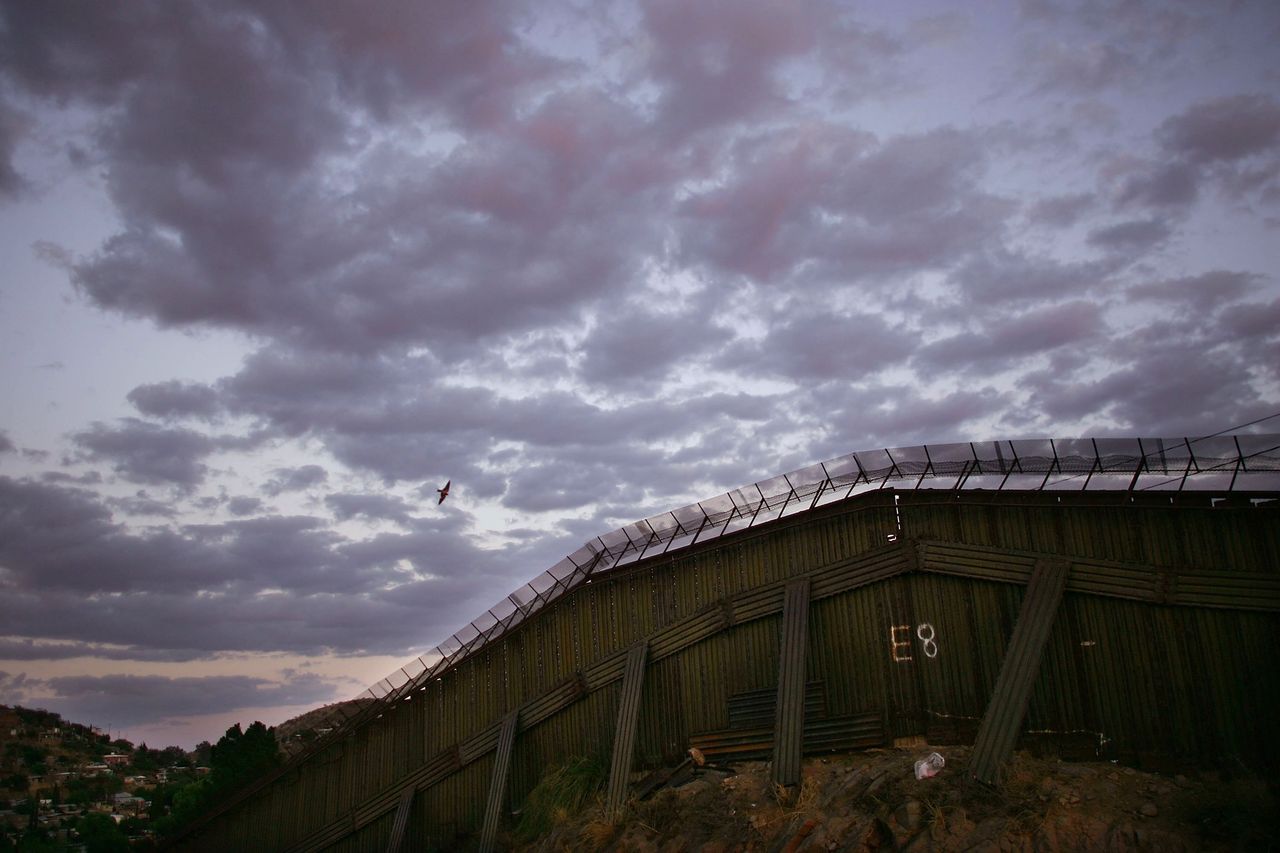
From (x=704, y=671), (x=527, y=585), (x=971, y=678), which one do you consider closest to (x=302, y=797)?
(x=527, y=585)

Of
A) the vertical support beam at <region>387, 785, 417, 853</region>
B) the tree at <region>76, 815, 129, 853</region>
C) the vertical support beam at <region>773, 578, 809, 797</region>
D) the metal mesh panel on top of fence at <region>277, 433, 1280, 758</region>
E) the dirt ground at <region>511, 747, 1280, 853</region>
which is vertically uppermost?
the metal mesh panel on top of fence at <region>277, 433, 1280, 758</region>

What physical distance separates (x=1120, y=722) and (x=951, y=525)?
231 inches

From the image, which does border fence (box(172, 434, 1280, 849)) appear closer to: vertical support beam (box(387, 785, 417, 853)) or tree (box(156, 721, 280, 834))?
vertical support beam (box(387, 785, 417, 853))

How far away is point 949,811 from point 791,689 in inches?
243

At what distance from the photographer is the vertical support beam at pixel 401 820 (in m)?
33.1

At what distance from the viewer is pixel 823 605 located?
25.9m

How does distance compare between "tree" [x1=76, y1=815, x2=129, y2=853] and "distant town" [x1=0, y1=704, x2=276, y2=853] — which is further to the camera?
"distant town" [x1=0, y1=704, x2=276, y2=853]

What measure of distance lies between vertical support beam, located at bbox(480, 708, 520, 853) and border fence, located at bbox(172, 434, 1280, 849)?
0.11 meters

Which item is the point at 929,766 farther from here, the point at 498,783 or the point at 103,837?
the point at 103,837

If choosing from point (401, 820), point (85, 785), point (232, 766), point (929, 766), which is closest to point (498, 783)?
point (401, 820)

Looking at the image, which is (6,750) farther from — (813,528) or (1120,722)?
(1120,722)

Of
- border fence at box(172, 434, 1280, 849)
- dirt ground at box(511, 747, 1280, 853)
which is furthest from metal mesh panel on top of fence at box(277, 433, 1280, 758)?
dirt ground at box(511, 747, 1280, 853)

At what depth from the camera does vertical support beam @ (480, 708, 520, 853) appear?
29844mm

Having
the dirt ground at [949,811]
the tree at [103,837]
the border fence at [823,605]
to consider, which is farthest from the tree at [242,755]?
the dirt ground at [949,811]
